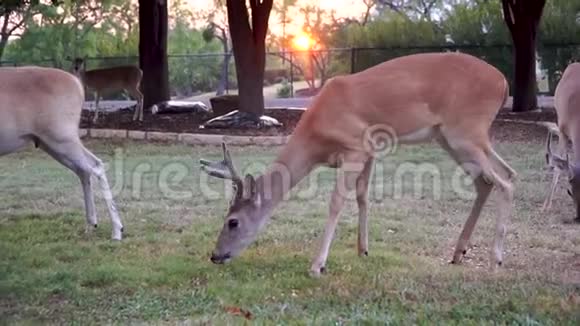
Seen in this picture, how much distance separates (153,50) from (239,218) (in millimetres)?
13538

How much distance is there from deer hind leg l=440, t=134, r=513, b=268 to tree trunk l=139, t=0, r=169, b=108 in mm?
13387

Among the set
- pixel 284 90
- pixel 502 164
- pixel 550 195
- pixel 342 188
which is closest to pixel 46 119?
pixel 342 188

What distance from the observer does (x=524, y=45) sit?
1848cm

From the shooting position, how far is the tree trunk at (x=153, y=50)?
18969mm

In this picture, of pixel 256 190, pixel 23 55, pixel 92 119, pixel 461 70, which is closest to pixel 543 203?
pixel 461 70

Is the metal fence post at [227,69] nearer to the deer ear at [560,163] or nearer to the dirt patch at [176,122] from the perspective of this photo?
the dirt patch at [176,122]

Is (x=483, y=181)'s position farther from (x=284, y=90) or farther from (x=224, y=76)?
(x=284, y=90)

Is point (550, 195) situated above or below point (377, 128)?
below

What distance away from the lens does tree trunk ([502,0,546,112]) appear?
18.4 meters

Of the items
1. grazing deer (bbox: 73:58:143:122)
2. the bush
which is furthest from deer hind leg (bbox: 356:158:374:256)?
the bush

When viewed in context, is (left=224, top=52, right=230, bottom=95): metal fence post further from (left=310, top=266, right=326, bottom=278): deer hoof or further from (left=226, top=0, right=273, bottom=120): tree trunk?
(left=310, top=266, right=326, bottom=278): deer hoof

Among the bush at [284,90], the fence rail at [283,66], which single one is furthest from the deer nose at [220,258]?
the bush at [284,90]

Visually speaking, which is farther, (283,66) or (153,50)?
(283,66)

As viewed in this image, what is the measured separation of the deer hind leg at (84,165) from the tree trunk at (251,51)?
342 inches
